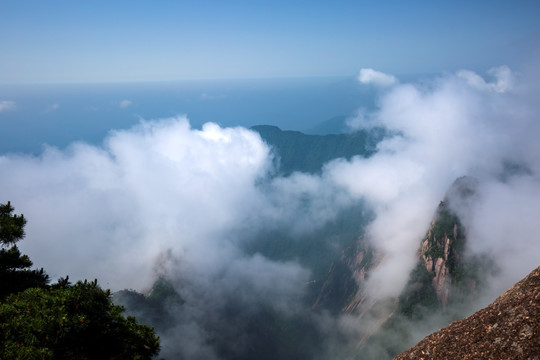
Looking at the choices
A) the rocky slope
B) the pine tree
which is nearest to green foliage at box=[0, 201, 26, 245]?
the pine tree

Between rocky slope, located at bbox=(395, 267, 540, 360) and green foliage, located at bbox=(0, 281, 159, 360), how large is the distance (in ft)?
52.6

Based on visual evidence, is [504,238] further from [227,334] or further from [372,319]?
[227,334]

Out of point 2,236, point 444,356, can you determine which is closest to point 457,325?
point 444,356

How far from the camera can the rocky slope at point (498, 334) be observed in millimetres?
14805

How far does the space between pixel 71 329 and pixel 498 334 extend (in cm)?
2022

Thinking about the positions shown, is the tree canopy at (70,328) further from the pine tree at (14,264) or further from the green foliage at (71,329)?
the pine tree at (14,264)

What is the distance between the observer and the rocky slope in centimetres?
1480

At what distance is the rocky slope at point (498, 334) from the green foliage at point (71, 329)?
1604cm

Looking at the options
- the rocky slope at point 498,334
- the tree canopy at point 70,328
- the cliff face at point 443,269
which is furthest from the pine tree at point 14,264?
the cliff face at point 443,269

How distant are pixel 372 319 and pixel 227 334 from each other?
9073 centimetres

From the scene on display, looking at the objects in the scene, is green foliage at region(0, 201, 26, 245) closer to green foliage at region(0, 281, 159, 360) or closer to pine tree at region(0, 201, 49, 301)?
pine tree at region(0, 201, 49, 301)

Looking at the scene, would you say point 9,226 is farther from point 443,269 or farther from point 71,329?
point 443,269

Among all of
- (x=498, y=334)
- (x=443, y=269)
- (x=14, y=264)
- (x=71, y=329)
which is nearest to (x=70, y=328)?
(x=71, y=329)

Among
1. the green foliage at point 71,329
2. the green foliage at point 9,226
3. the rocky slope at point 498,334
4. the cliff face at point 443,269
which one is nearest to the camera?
the green foliage at point 71,329
